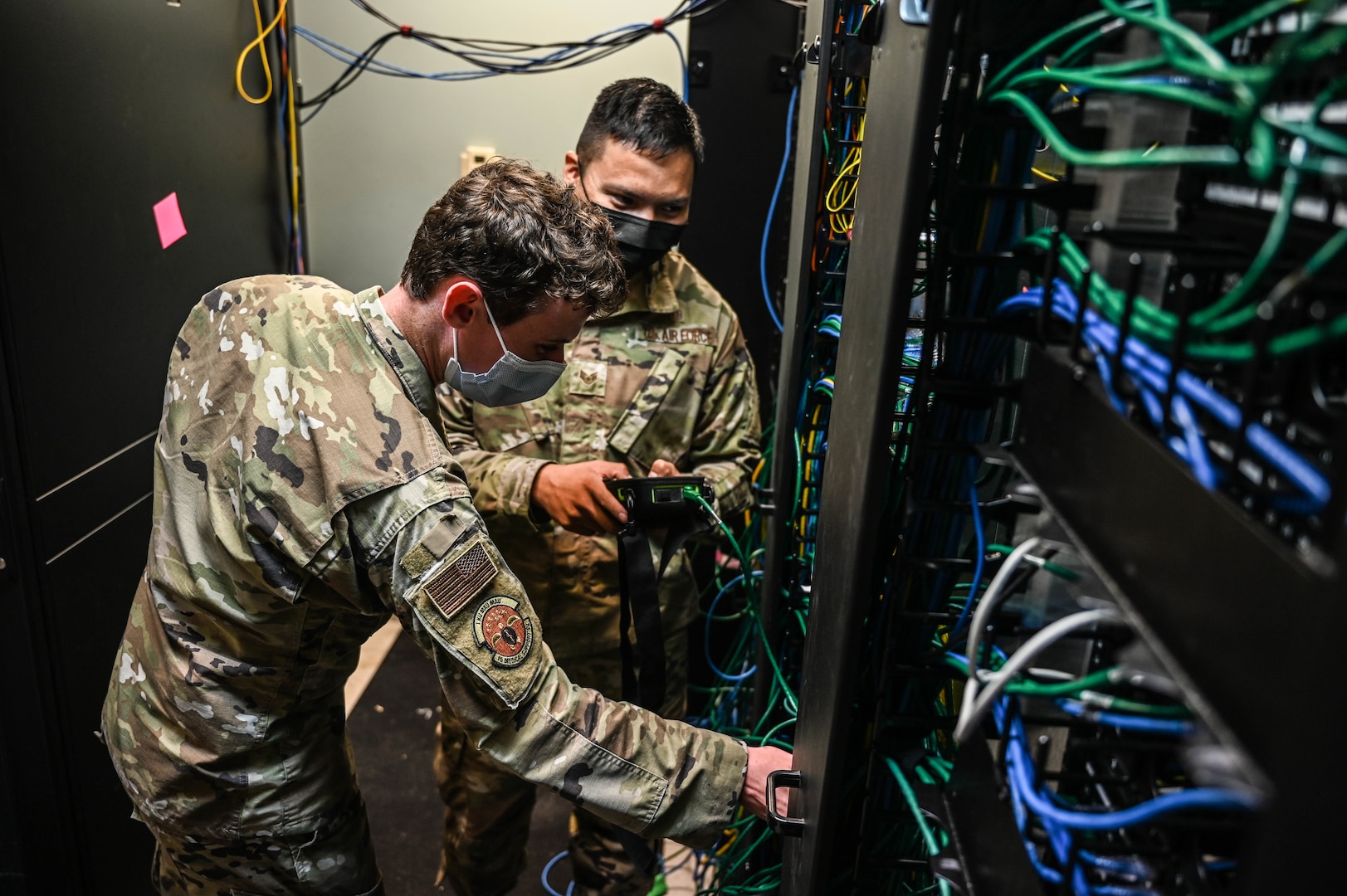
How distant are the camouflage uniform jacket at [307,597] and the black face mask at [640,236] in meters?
0.62

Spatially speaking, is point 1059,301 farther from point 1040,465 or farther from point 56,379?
point 56,379

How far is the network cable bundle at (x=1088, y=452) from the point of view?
398mm

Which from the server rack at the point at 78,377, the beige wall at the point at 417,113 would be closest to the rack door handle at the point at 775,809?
the server rack at the point at 78,377

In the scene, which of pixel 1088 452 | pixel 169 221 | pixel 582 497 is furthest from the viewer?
pixel 169 221

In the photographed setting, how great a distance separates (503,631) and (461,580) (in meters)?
0.08

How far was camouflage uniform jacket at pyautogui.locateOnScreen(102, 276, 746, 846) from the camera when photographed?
1.05 metres

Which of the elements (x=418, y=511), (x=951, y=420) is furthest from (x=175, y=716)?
(x=951, y=420)

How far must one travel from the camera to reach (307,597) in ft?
3.80

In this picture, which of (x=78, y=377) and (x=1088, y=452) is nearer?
(x=1088, y=452)

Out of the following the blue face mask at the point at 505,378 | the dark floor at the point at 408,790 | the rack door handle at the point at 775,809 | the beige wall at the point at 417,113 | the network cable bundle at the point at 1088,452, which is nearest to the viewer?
the network cable bundle at the point at 1088,452

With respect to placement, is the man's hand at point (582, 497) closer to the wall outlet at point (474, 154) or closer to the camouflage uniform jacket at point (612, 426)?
the camouflage uniform jacket at point (612, 426)

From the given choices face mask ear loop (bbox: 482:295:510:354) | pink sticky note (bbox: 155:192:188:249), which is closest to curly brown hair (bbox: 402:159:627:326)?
face mask ear loop (bbox: 482:295:510:354)

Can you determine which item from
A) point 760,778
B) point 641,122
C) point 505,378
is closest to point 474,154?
point 641,122

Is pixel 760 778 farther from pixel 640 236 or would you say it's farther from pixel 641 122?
pixel 641 122
